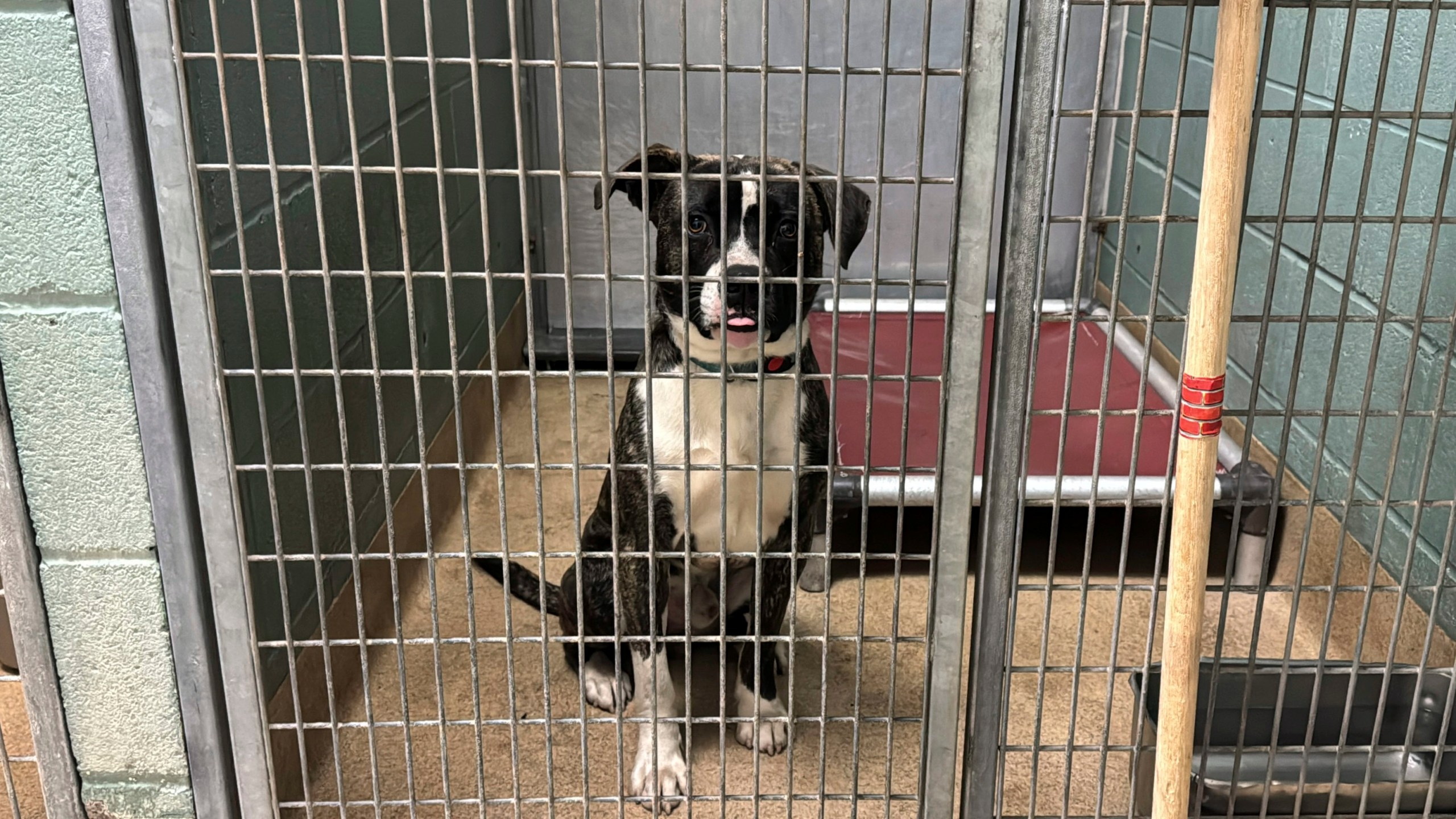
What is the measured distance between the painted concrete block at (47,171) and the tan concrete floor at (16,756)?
0.71 meters

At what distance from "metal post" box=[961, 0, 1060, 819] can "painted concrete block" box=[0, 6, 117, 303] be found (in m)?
1.14

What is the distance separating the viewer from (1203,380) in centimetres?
141

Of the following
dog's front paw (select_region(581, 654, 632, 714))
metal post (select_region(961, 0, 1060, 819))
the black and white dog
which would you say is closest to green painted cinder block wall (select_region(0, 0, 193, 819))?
the black and white dog

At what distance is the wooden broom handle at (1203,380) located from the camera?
1.32 metres

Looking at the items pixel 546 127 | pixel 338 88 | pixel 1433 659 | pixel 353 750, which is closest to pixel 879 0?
pixel 546 127

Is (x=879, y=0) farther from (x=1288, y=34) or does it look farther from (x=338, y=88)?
(x=338, y=88)

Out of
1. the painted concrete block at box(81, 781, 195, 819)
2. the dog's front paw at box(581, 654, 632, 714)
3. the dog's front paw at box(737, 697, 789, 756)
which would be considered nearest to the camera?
the painted concrete block at box(81, 781, 195, 819)

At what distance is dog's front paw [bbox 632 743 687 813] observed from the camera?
6.98 ft

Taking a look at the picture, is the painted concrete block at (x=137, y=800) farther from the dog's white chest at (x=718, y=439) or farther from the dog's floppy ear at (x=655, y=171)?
the dog's floppy ear at (x=655, y=171)

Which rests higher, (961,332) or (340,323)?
(961,332)

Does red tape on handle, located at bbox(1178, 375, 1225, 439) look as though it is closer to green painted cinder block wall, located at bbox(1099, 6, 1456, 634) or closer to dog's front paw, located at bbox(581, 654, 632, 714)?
green painted cinder block wall, located at bbox(1099, 6, 1456, 634)

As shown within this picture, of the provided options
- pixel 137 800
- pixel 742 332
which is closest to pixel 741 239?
pixel 742 332

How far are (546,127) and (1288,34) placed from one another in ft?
7.64

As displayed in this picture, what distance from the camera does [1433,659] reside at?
228 centimetres
